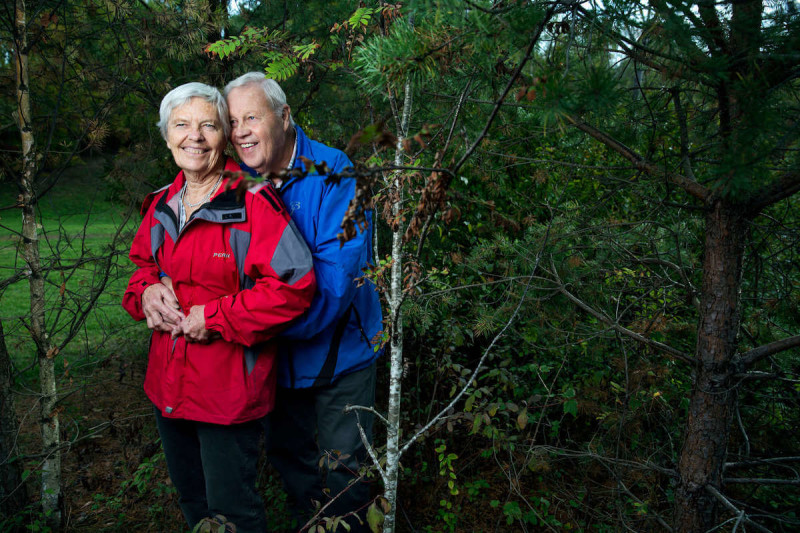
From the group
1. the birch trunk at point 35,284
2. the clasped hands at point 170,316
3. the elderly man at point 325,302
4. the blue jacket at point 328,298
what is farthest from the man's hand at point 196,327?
the birch trunk at point 35,284

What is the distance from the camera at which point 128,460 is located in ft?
12.3

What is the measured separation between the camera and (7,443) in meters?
2.81

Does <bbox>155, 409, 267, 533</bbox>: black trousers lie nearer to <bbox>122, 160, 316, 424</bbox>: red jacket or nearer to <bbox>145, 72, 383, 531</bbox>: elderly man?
<bbox>122, 160, 316, 424</bbox>: red jacket

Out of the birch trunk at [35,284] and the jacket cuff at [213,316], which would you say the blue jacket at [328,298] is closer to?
the jacket cuff at [213,316]

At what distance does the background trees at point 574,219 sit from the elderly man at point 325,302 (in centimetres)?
23

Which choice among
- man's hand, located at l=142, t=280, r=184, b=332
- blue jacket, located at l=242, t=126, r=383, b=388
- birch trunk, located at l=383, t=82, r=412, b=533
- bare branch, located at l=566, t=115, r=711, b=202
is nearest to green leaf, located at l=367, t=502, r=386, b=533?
birch trunk, located at l=383, t=82, r=412, b=533

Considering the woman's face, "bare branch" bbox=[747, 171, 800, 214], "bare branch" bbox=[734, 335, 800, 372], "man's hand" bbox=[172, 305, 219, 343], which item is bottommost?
→ "bare branch" bbox=[734, 335, 800, 372]

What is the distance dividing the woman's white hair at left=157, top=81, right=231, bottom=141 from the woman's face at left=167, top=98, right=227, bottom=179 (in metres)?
0.02

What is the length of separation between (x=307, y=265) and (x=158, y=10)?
105 inches

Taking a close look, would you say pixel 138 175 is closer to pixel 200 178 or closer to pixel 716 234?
pixel 200 178

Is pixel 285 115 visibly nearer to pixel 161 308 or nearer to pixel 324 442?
pixel 161 308

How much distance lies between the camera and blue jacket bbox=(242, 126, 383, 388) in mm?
2131

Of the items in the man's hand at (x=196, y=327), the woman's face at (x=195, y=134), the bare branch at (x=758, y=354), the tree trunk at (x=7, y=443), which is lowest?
the tree trunk at (x=7, y=443)

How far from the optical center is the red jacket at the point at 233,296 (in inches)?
77.9
